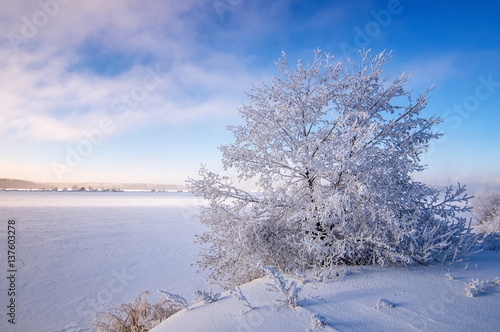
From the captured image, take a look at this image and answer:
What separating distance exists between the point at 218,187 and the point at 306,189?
195cm

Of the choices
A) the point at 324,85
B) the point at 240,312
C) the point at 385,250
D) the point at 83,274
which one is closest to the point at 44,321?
the point at 83,274

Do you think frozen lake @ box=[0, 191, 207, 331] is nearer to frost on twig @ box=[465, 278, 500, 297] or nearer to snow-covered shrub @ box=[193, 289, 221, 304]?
snow-covered shrub @ box=[193, 289, 221, 304]

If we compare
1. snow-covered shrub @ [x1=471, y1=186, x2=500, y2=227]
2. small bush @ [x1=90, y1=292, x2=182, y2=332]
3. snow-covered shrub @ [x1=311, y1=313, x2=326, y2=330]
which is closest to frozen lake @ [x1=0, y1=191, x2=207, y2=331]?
small bush @ [x1=90, y1=292, x2=182, y2=332]

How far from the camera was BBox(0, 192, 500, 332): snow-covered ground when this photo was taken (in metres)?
2.85

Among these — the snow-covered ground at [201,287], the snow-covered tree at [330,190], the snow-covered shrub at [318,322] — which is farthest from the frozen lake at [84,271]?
the snow-covered shrub at [318,322]

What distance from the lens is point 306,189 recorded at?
533 cm

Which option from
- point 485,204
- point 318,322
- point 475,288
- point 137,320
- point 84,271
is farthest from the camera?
point 485,204

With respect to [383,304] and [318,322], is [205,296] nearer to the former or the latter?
[318,322]

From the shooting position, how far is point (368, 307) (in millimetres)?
3064

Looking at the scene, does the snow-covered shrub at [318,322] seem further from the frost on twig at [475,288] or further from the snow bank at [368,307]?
the frost on twig at [475,288]

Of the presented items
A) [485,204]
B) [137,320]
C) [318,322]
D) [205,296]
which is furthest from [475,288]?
[485,204]

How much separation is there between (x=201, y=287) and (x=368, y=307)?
6623 millimetres

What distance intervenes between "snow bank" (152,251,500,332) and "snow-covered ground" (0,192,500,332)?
0.01 meters

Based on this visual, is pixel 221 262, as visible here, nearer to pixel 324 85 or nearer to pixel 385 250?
pixel 385 250
